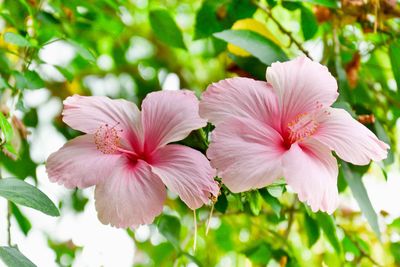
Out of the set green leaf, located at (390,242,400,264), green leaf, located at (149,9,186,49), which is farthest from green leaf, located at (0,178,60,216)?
green leaf, located at (390,242,400,264)

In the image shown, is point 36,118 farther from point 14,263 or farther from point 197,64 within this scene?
point 14,263

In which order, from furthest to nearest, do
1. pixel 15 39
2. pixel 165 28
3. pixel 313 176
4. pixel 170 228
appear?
pixel 165 28 < pixel 170 228 < pixel 15 39 < pixel 313 176

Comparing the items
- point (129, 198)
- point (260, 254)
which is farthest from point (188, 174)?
point (260, 254)

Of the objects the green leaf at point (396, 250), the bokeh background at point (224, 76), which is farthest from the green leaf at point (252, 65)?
the green leaf at point (396, 250)

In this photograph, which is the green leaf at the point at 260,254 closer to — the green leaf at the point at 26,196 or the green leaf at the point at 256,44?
the green leaf at the point at 256,44

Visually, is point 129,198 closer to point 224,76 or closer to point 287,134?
point 287,134

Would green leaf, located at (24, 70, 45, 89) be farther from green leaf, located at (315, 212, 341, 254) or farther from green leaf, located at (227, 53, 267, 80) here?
green leaf, located at (315, 212, 341, 254)

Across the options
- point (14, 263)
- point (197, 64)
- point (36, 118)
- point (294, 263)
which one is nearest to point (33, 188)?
point (14, 263)
